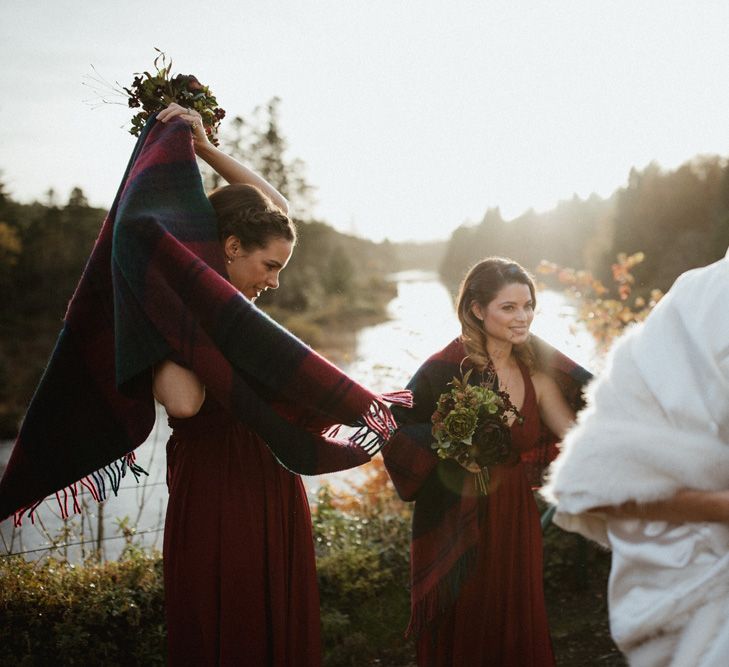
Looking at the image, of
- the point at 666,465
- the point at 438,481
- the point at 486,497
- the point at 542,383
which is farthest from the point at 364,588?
the point at 666,465

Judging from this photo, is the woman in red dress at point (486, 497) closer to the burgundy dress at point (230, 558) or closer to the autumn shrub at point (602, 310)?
the burgundy dress at point (230, 558)

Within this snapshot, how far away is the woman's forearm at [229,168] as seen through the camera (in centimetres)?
263

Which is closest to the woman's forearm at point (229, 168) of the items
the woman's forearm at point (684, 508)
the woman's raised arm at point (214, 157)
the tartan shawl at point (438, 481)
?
the woman's raised arm at point (214, 157)

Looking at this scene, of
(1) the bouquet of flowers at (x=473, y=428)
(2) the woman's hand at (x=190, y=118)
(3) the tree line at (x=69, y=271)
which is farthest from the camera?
(3) the tree line at (x=69, y=271)

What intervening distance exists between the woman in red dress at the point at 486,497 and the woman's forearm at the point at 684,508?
1.58 meters

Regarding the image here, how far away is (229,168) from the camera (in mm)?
2691

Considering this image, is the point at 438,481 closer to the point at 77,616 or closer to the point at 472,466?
the point at 472,466

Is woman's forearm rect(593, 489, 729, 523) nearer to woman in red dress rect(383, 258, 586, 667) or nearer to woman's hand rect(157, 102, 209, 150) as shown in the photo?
woman in red dress rect(383, 258, 586, 667)

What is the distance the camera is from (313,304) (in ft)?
129

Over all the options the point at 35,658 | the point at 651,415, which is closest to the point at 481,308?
the point at 651,415

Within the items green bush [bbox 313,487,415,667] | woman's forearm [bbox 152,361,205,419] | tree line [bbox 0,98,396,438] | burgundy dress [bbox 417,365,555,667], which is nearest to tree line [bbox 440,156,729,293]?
tree line [bbox 0,98,396,438]

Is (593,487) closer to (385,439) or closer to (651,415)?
(651,415)

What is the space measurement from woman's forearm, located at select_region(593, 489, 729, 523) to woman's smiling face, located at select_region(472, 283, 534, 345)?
75.0 inches

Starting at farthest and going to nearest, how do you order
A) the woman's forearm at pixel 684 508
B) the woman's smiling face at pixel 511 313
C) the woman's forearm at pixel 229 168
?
the woman's smiling face at pixel 511 313 < the woman's forearm at pixel 229 168 < the woman's forearm at pixel 684 508
